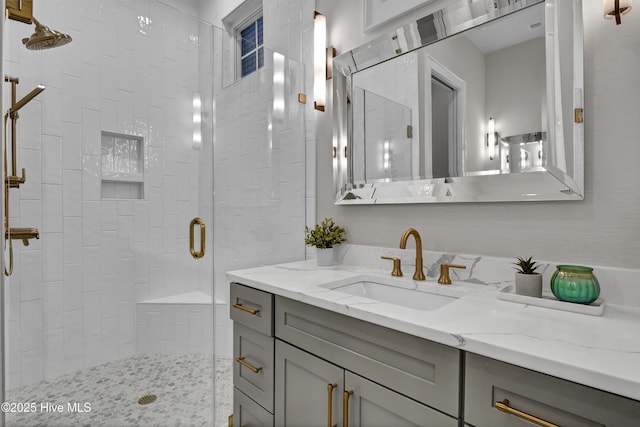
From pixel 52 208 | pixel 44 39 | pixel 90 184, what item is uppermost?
pixel 44 39

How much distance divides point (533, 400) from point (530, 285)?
445 mm

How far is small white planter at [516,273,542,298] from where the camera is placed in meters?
1.04

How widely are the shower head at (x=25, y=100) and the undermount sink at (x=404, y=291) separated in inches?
63.0

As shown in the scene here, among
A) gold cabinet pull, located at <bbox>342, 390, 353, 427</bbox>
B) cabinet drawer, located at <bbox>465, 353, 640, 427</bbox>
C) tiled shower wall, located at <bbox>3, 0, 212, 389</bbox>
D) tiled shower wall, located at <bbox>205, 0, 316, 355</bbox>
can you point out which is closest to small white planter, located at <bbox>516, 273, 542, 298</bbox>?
cabinet drawer, located at <bbox>465, 353, 640, 427</bbox>

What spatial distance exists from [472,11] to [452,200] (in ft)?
2.47

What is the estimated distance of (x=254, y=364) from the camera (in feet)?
4.68

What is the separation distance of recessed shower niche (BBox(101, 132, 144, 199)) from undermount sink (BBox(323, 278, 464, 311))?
3.91ft

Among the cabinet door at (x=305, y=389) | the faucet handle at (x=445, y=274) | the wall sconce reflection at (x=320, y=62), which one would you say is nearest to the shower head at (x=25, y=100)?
the wall sconce reflection at (x=320, y=62)

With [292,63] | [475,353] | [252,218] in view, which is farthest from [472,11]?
[252,218]

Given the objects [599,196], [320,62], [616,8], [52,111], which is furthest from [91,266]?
[616,8]

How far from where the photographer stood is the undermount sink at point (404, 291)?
127cm

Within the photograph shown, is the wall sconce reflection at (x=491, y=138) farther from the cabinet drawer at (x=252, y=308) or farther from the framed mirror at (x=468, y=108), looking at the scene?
the cabinet drawer at (x=252, y=308)

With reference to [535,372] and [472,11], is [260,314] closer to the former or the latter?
[535,372]

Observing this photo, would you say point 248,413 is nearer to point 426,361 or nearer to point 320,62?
point 426,361
